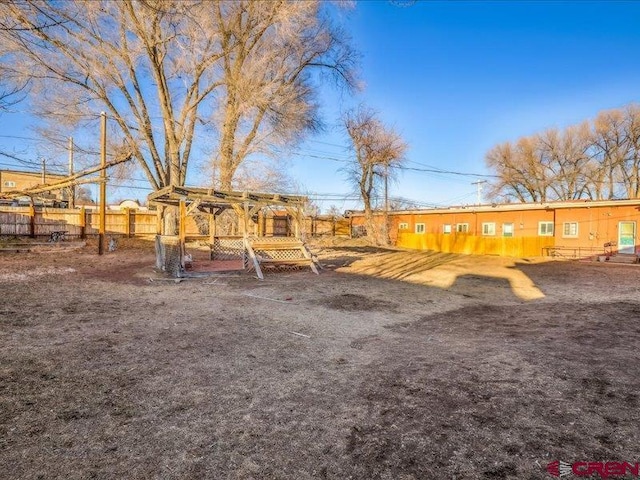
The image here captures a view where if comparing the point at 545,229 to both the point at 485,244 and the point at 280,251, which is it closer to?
the point at 485,244

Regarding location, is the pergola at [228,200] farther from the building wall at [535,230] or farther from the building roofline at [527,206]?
the building roofline at [527,206]

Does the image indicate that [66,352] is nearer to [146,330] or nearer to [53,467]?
[146,330]

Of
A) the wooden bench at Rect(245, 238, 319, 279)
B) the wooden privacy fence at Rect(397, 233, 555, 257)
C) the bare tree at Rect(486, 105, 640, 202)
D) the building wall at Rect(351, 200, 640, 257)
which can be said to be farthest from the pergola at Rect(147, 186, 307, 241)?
the bare tree at Rect(486, 105, 640, 202)

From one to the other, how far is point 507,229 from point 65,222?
28615 millimetres

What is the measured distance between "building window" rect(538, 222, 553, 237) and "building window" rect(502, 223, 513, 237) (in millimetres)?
1805

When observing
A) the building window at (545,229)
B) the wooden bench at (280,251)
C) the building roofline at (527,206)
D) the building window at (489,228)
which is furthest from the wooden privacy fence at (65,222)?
the building window at (545,229)

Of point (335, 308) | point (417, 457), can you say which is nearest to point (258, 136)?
point (335, 308)

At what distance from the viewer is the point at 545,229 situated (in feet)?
77.2

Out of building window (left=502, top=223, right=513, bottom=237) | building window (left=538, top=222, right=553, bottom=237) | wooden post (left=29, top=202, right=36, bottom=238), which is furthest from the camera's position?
building window (left=502, top=223, right=513, bottom=237)

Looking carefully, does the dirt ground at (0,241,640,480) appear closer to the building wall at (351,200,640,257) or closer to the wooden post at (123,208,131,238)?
the wooden post at (123,208,131,238)

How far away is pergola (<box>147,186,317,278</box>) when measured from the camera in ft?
34.9

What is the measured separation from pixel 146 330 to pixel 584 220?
2546 cm

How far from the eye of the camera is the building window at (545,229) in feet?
76.2

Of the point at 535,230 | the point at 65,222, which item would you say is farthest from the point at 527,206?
the point at 65,222
